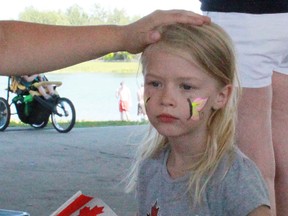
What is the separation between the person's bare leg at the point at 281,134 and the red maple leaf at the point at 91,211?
1.02 meters

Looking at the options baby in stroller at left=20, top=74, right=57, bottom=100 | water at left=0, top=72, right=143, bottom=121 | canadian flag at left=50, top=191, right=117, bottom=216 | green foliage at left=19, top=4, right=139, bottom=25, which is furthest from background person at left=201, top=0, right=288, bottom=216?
water at left=0, top=72, right=143, bottom=121

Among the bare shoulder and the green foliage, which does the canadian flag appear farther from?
the green foliage

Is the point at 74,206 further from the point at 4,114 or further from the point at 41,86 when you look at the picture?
the point at 4,114

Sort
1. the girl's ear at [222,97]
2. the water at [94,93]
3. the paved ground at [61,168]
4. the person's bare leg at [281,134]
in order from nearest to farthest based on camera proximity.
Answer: the girl's ear at [222,97], the person's bare leg at [281,134], the paved ground at [61,168], the water at [94,93]

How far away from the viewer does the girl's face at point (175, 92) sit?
2.23 metres

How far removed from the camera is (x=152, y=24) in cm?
221

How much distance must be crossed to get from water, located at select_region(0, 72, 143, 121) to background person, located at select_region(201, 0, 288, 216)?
14.0 metres

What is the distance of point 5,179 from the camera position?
7676 millimetres

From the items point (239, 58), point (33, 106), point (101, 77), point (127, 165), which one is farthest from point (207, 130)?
point (101, 77)

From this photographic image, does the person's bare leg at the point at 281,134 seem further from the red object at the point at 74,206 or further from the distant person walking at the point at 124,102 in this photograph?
the distant person walking at the point at 124,102

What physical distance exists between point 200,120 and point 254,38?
488mm

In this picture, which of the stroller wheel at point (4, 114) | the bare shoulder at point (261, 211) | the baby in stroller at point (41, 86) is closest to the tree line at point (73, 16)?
the baby in stroller at point (41, 86)

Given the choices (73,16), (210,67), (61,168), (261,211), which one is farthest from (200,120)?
(73,16)

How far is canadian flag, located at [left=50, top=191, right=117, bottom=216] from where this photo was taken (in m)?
2.11
